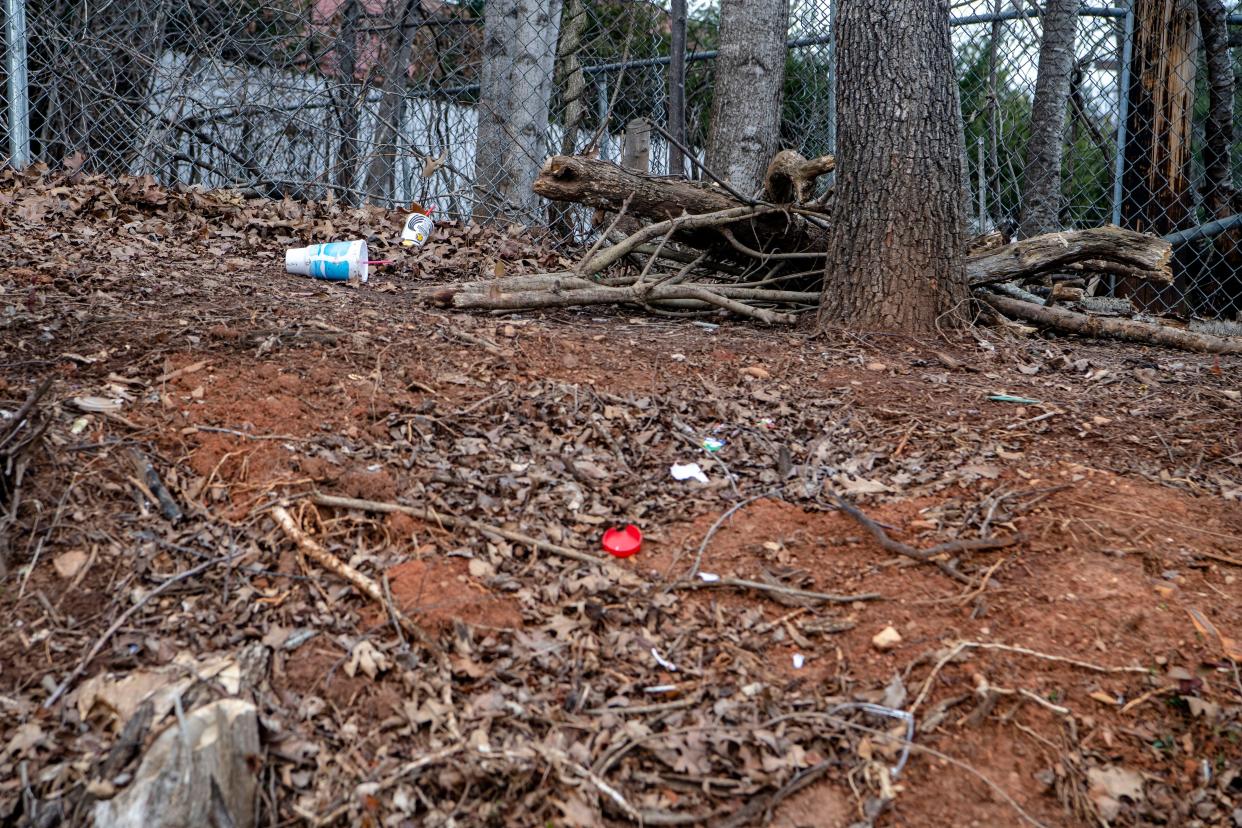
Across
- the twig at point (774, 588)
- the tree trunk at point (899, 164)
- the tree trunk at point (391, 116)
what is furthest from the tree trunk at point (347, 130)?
the twig at point (774, 588)

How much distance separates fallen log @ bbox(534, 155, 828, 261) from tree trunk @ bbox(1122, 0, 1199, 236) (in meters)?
2.61

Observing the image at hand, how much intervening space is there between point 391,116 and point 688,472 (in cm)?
450

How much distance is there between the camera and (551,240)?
20.7 feet

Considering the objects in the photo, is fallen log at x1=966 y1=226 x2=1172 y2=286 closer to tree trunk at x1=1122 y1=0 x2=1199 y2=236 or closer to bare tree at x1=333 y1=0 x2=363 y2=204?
tree trunk at x1=1122 y1=0 x2=1199 y2=236

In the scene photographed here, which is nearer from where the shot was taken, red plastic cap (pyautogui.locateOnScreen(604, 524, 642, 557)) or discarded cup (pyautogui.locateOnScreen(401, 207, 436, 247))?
red plastic cap (pyautogui.locateOnScreen(604, 524, 642, 557))

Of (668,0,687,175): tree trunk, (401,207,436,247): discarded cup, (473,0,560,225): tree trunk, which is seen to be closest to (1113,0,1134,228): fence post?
(668,0,687,175): tree trunk

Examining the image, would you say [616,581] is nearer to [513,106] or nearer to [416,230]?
[416,230]

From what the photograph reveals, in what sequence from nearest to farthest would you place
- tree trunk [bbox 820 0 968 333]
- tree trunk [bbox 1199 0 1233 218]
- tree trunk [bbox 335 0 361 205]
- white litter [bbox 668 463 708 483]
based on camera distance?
white litter [bbox 668 463 708 483], tree trunk [bbox 820 0 968 333], tree trunk [bbox 1199 0 1233 218], tree trunk [bbox 335 0 361 205]

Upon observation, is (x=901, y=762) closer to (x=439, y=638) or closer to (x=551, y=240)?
(x=439, y=638)

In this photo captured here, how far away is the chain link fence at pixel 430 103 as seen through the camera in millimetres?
6121

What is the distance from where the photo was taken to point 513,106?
22.0ft

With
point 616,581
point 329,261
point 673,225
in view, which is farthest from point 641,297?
point 616,581

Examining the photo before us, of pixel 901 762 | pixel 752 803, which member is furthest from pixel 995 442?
pixel 752 803

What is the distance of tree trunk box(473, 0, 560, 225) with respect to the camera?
21.4 feet
